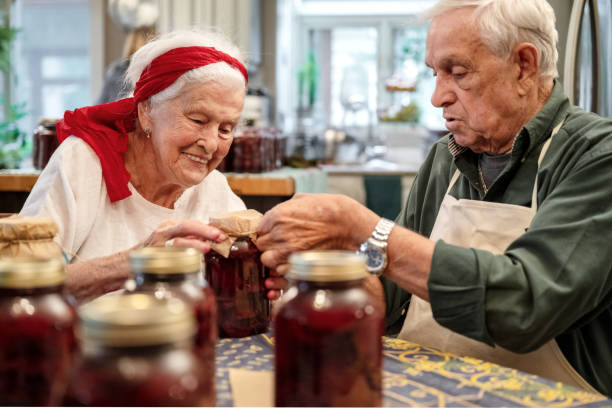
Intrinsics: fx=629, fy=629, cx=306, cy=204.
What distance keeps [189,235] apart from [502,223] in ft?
2.08

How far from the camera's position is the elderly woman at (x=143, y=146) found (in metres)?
1.53

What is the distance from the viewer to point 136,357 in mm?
427

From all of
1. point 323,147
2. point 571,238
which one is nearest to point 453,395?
point 571,238

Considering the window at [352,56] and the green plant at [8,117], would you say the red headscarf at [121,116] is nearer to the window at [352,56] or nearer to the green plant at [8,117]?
the green plant at [8,117]

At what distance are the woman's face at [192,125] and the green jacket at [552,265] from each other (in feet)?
2.28

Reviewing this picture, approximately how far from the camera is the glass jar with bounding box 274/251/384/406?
0.57m

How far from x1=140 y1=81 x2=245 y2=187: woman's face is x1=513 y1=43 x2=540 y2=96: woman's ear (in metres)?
0.69

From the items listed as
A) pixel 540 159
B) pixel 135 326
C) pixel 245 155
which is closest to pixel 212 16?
pixel 245 155

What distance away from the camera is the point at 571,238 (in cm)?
106

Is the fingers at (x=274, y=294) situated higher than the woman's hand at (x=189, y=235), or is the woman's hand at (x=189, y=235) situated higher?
the woman's hand at (x=189, y=235)

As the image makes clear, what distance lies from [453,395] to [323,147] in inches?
163

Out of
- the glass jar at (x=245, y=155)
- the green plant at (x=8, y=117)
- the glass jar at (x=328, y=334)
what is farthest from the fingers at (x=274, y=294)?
the green plant at (x=8, y=117)

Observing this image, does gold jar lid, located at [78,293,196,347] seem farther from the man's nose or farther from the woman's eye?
the woman's eye

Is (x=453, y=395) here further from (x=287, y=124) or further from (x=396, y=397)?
(x=287, y=124)
